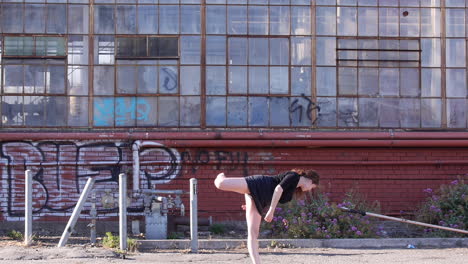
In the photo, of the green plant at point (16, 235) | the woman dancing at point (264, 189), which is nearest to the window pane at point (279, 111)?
the woman dancing at point (264, 189)

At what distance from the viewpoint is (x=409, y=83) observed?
1159 centimetres

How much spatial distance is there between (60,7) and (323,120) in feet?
16.9

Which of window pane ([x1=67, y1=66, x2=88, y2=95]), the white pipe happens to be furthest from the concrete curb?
window pane ([x1=67, y1=66, x2=88, y2=95])

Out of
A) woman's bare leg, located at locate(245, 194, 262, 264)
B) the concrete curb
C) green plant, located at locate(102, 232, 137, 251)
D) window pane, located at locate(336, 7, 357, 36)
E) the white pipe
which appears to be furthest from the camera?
window pane, located at locate(336, 7, 357, 36)

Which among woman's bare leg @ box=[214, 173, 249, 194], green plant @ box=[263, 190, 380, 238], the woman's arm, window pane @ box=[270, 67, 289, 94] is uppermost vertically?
window pane @ box=[270, 67, 289, 94]

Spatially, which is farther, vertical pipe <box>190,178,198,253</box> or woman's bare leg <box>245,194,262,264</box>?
vertical pipe <box>190,178,198,253</box>

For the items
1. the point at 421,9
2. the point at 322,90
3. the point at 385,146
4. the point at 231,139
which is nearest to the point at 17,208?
the point at 231,139

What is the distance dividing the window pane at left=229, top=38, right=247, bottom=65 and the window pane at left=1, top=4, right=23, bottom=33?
3759 millimetres

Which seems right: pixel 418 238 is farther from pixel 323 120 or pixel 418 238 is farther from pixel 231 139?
pixel 231 139

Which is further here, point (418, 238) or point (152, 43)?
point (152, 43)

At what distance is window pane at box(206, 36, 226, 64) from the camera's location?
37.4 ft

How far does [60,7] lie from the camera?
37.4 feet

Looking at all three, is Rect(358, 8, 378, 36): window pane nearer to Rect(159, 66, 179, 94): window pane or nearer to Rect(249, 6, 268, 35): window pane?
Rect(249, 6, 268, 35): window pane

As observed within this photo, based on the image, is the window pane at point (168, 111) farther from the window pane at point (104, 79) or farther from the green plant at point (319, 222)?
the green plant at point (319, 222)
